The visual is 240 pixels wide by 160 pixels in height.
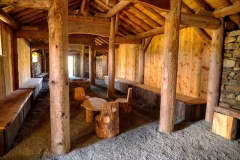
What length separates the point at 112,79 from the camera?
6008 millimetres

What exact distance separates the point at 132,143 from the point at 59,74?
1.75m

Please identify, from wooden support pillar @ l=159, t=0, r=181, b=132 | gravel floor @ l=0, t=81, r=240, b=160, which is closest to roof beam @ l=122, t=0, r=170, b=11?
wooden support pillar @ l=159, t=0, r=181, b=132

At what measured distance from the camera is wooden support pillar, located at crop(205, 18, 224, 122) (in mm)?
3708

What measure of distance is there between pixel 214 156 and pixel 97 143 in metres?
1.95

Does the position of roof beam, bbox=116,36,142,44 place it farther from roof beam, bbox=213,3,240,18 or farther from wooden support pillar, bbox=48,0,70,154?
wooden support pillar, bbox=48,0,70,154

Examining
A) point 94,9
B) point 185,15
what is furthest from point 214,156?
point 94,9

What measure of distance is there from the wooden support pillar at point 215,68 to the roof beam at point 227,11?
0.69 ft

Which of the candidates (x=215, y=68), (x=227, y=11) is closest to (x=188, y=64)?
(x=215, y=68)

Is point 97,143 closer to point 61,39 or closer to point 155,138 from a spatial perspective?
point 155,138

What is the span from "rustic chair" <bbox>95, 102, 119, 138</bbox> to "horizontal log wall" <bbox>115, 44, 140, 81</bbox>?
17.4ft

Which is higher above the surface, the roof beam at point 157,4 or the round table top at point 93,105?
the roof beam at point 157,4

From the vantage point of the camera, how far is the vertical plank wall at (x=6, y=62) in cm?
434

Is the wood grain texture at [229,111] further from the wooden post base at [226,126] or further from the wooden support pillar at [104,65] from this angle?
the wooden support pillar at [104,65]

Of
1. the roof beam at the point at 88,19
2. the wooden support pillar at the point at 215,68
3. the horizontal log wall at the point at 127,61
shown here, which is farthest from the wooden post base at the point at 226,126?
the horizontal log wall at the point at 127,61
